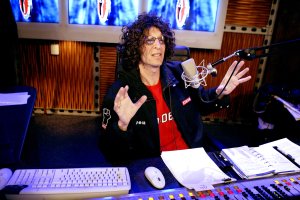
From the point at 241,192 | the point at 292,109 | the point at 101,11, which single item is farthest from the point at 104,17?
the point at 241,192

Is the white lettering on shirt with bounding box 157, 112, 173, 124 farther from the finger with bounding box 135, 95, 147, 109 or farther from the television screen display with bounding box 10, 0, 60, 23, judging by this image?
the television screen display with bounding box 10, 0, 60, 23

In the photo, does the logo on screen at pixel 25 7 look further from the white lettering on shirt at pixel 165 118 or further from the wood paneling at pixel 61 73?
the white lettering on shirt at pixel 165 118

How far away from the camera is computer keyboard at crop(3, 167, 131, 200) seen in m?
1.06

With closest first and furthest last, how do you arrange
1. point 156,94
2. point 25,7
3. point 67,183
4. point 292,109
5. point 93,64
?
point 67,183, point 156,94, point 292,109, point 25,7, point 93,64

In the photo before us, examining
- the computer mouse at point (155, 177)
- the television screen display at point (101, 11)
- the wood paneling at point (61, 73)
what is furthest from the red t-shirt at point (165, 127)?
the wood paneling at point (61, 73)

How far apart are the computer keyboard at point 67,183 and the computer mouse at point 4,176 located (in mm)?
15

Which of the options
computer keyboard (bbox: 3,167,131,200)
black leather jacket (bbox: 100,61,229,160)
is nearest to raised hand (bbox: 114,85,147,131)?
black leather jacket (bbox: 100,61,229,160)

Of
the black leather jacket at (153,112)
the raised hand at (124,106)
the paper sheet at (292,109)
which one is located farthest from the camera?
the paper sheet at (292,109)

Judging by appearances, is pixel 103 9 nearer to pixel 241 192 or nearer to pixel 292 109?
pixel 292 109

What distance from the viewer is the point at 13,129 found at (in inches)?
57.9

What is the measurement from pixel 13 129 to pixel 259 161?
4.21 ft

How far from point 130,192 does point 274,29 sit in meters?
3.03

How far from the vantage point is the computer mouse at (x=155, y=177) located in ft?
3.84

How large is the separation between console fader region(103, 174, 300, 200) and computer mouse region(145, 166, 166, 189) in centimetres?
5
